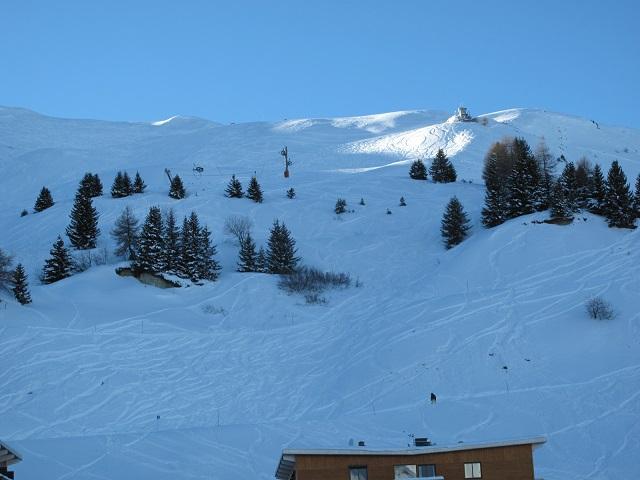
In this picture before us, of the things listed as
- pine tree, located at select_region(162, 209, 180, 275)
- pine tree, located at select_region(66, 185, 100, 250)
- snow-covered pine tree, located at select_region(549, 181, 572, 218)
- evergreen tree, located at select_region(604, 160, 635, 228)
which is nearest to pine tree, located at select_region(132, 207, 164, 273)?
pine tree, located at select_region(162, 209, 180, 275)

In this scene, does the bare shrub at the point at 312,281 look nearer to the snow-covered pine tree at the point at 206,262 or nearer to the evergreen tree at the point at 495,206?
the snow-covered pine tree at the point at 206,262

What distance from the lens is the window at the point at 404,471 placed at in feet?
70.9

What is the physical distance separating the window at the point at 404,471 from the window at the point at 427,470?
149 mm

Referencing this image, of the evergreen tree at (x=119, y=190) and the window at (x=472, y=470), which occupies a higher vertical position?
the evergreen tree at (x=119, y=190)

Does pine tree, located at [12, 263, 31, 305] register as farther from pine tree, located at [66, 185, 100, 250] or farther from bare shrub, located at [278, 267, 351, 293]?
bare shrub, located at [278, 267, 351, 293]

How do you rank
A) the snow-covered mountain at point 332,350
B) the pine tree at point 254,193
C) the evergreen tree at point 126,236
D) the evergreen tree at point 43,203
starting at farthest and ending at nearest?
the evergreen tree at point 43,203, the pine tree at point 254,193, the evergreen tree at point 126,236, the snow-covered mountain at point 332,350

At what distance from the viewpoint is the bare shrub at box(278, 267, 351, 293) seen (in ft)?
156

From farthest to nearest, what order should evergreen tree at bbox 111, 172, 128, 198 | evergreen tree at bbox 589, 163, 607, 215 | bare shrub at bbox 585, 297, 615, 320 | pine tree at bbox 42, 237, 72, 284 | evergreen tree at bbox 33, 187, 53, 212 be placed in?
1. evergreen tree at bbox 33, 187, 53, 212
2. evergreen tree at bbox 111, 172, 128, 198
3. evergreen tree at bbox 589, 163, 607, 215
4. pine tree at bbox 42, 237, 72, 284
5. bare shrub at bbox 585, 297, 615, 320

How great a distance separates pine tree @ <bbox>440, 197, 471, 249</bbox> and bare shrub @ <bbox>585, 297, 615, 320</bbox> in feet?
45.8

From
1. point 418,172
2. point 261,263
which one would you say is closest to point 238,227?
point 261,263

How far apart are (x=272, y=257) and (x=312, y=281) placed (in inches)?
143

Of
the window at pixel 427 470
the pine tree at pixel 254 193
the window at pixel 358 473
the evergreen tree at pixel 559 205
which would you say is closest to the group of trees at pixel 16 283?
the pine tree at pixel 254 193

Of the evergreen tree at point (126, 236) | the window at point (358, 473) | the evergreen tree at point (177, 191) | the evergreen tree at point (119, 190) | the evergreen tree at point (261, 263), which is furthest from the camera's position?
the evergreen tree at point (119, 190)

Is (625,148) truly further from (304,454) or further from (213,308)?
(304,454)
